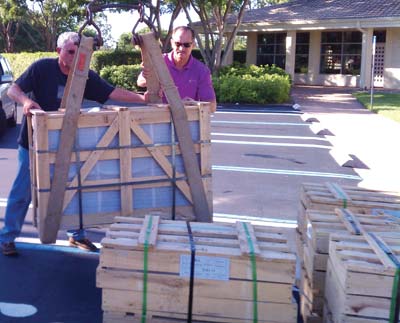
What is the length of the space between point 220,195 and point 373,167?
339 centimetres

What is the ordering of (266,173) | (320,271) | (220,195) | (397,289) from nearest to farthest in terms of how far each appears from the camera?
(397,289) < (320,271) < (220,195) < (266,173)

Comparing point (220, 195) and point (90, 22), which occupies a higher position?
point (90, 22)

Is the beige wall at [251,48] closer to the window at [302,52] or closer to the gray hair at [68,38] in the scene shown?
the window at [302,52]

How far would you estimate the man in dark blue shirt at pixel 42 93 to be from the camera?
4660 mm

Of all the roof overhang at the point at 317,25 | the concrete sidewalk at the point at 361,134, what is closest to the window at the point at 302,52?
the roof overhang at the point at 317,25

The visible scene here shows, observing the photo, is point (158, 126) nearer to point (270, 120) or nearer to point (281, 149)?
point (281, 149)

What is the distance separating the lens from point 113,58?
89.1 ft

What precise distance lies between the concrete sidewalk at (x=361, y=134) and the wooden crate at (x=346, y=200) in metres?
3.38

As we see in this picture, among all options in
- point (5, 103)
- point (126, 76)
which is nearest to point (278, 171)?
point (5, 103)

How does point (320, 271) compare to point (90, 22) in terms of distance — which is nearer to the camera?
point (320, 271)

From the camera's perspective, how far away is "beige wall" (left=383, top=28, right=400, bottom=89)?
25875mm

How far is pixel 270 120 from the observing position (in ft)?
52.9

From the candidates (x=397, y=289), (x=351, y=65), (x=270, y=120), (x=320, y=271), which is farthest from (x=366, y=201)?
(x=351, y=65)

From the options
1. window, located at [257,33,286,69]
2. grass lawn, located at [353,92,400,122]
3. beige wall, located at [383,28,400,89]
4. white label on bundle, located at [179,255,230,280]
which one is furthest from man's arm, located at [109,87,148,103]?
window, located at [257,33,286,69]
